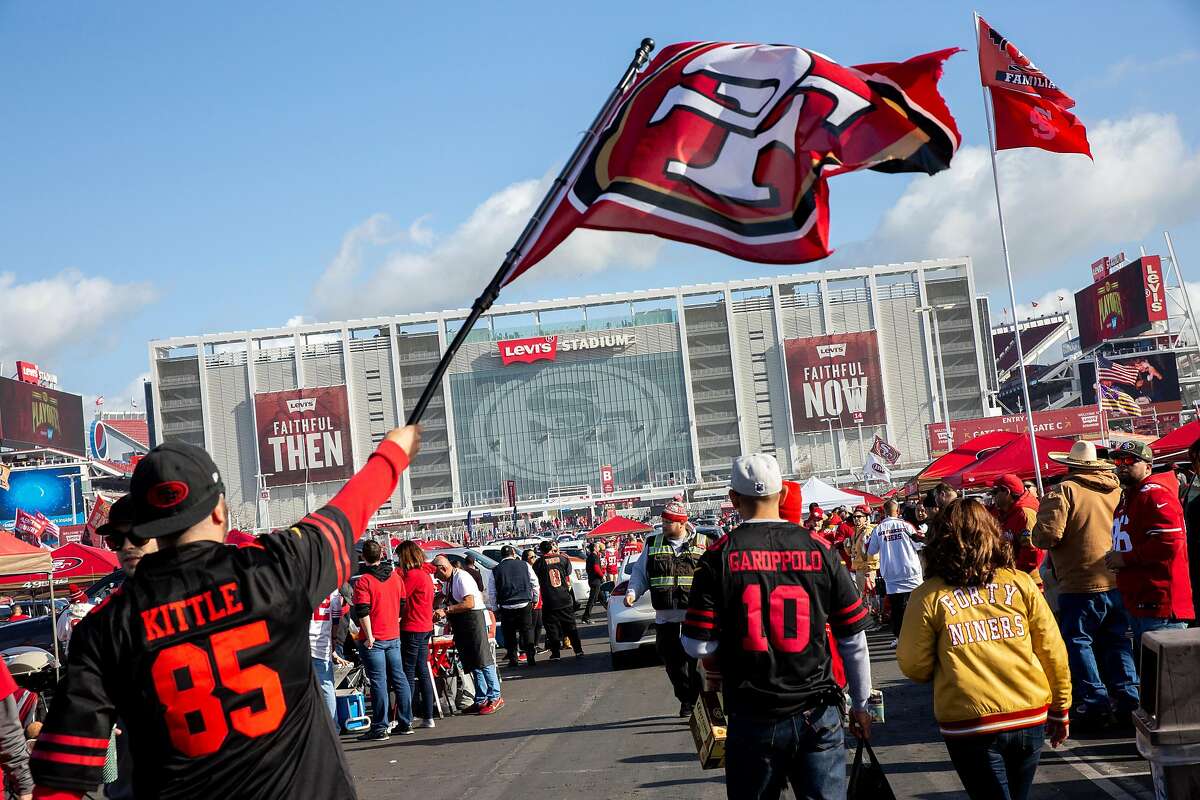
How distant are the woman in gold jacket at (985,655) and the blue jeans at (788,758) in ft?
2.02

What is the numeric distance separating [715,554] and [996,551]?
118cm

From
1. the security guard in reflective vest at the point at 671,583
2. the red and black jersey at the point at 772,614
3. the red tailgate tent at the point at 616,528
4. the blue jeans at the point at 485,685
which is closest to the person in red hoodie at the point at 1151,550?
the security guard in reflective vest at the point at 671,583

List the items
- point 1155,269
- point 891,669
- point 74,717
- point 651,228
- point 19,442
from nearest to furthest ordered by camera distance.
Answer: point 74,717 → point 651,228 → point 891,669 → point 19,442 → point 1155,269

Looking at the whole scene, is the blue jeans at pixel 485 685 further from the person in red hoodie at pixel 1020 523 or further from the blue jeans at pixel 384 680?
the person in red hoodie at pixel 1020 523

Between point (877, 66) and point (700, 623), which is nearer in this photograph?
point (700, 623)

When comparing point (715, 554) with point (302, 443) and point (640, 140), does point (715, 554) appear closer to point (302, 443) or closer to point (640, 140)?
point (640, 140)

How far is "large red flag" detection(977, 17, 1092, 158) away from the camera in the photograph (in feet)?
47.4

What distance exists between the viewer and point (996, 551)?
4.78 meters

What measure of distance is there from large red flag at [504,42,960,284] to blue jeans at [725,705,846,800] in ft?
6.87

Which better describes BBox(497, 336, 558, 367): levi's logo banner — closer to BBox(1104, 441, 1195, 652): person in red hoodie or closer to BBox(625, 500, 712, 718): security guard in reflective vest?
BBox(625, 500, 712, 718): security guard in reflective vest

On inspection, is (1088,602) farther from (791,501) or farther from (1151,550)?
(791,501)

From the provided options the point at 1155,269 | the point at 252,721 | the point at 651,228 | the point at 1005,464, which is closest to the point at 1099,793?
the point at 651,228

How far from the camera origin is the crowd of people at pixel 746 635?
2637 mm

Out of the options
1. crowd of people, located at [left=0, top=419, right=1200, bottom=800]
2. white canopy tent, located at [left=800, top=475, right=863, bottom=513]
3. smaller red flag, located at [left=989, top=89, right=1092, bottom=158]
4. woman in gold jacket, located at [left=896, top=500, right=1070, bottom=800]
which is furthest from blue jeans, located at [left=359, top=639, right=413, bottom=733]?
white canopy tent, located at [left=800, top=475, right=863, bottom=513]
